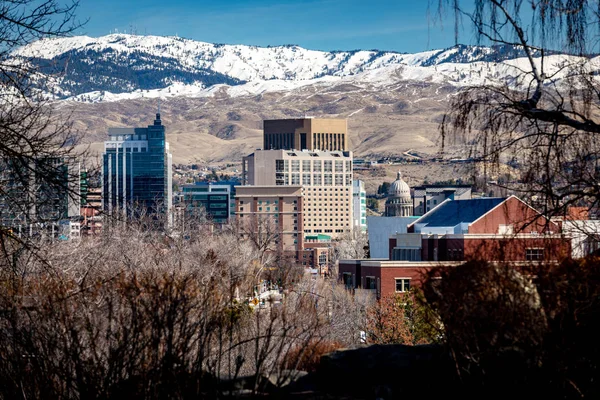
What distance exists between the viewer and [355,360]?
13422 mm

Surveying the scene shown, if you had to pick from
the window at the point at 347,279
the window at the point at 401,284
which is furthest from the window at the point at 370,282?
the window at the point at 347,279

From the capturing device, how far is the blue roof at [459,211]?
2966 inches

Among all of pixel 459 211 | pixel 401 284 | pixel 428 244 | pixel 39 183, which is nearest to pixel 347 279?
pixel 428 244

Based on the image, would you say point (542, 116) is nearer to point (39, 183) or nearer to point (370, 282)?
point (39, 183)

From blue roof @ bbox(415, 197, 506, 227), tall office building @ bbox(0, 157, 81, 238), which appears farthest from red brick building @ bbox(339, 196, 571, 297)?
tall office building @ bbox(0, 157, 81, 238)

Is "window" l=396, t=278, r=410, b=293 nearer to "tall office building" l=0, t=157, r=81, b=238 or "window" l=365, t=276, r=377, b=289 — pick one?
"window" l=365, t=276, r=377, b=289

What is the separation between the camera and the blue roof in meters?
75.3

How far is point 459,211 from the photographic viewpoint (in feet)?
260

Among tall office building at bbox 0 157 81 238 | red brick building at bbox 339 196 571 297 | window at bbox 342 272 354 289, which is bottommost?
window at bbox 342 272 354 289

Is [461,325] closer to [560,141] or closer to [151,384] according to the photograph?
[560,141]

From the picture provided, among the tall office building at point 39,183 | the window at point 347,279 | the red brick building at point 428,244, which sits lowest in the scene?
the window at point 347,279

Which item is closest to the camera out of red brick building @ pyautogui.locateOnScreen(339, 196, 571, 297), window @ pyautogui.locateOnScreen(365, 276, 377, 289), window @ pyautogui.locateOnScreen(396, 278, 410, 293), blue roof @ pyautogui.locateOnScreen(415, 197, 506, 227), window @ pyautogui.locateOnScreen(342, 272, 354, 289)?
red brick building @ pyautogui.locateOnScreen(339, 196, 571, 297)

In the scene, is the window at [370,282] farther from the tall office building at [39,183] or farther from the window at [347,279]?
the tall office building at [39,183]

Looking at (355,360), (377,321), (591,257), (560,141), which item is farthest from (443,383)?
(377,321)
